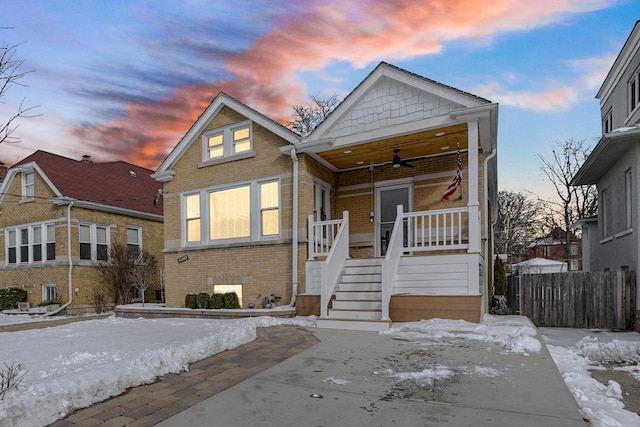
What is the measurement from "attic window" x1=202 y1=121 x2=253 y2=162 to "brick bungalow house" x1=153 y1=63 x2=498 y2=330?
36 millimetres

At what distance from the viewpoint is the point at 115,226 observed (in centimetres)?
1838

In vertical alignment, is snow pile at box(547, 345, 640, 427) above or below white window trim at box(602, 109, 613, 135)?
below

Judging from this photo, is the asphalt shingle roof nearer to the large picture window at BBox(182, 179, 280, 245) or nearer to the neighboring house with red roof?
the neighboring house with red roof

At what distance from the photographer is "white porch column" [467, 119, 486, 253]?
7.86 meters

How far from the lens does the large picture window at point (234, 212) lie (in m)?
10.8

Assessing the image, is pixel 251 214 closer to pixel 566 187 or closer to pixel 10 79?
pixel 10 79

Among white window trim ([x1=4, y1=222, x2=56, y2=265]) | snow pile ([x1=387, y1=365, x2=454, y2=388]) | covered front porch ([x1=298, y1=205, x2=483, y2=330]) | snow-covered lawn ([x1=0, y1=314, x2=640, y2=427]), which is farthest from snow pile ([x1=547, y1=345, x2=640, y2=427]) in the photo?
white window trim ([x1=4, y1=222, x2=56, y2=265])

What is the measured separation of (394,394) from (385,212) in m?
8.09

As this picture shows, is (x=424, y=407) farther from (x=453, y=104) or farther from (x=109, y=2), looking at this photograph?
(x=109, y=2)

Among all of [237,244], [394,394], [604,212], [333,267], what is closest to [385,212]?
[333,267]

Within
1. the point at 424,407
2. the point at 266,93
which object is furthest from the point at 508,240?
the point at 424,407

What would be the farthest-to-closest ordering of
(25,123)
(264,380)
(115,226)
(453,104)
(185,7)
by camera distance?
(115,226) < (185,7) < (453,104) < (264,380) < (25,123)

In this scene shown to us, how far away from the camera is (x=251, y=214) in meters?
11.0

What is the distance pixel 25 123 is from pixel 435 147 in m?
8.90
